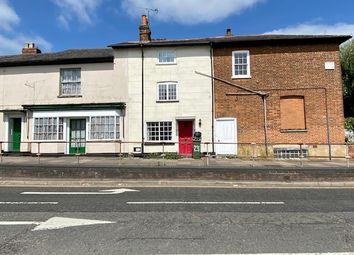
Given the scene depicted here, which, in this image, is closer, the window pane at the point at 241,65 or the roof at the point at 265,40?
the roof at the point at 265,40

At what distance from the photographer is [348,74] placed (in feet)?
108

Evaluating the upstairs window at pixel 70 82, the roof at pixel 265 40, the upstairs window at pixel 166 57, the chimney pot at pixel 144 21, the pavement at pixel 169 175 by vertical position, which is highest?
the chimney pot at pixel 144 21

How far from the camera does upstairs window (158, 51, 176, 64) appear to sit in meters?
22.2

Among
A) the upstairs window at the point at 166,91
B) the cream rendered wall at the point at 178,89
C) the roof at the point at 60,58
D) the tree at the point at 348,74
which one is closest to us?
the cream rendered wall at the point at 178,89

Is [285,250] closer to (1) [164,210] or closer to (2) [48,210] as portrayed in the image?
(1) [164,210]

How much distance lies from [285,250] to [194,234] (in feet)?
4.99

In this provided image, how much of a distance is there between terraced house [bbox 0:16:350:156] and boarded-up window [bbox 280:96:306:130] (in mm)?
58

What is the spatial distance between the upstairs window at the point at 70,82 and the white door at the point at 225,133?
9.25 m

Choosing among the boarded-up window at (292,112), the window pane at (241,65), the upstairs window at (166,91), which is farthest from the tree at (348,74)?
the upstairs window at (166,91)

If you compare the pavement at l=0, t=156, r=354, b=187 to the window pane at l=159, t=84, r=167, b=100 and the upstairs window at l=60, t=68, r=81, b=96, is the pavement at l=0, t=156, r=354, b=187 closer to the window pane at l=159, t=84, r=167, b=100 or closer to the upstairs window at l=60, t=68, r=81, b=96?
the window pane at l=159, t=84, r=167, b=100

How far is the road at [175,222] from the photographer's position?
210 inches

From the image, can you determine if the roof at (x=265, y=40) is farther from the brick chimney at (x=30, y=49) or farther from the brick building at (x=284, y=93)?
the brick chimney at (x=30, y=49)

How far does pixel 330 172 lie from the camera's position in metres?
12.9

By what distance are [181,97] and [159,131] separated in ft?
8.28
